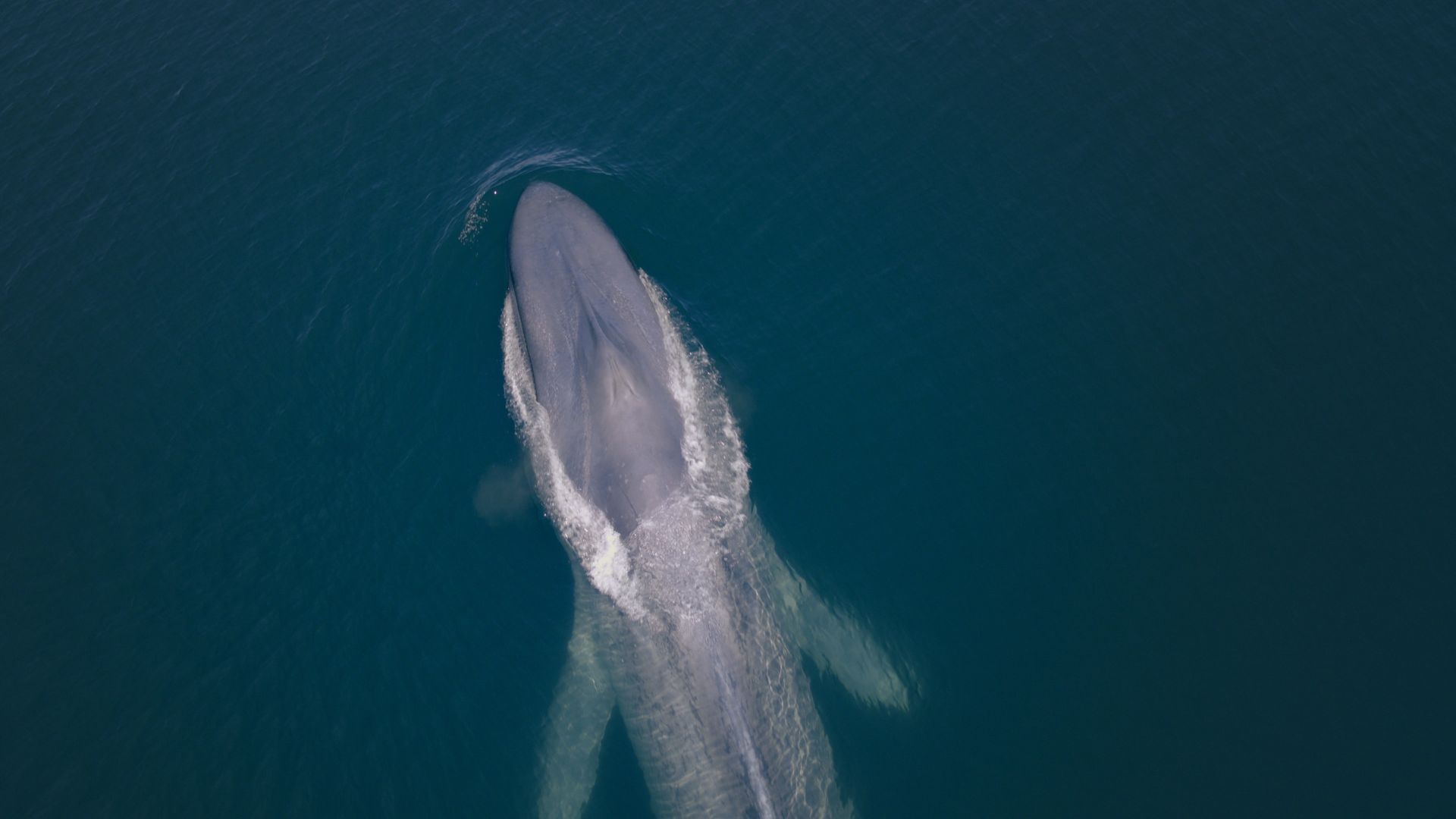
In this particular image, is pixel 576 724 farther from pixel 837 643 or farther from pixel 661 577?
pixel 837 643

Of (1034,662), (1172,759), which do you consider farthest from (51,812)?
(1172,759)

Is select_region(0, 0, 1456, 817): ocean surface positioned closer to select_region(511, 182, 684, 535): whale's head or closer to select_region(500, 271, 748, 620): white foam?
select_region(500, 271, 748, 620): white foam

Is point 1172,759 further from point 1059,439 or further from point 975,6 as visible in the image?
point 975,6

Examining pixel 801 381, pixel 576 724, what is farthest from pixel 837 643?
pixel 801 381

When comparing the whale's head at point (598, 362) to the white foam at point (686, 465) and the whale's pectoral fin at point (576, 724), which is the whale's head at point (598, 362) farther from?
the whale's pectoral fin at point (576, 724)

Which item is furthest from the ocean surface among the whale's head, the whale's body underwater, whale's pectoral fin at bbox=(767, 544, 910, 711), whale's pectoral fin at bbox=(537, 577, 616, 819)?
the whale's head

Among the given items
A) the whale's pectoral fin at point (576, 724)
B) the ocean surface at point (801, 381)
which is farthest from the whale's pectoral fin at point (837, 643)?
the whale's pectoral fin at point (576, 724)
